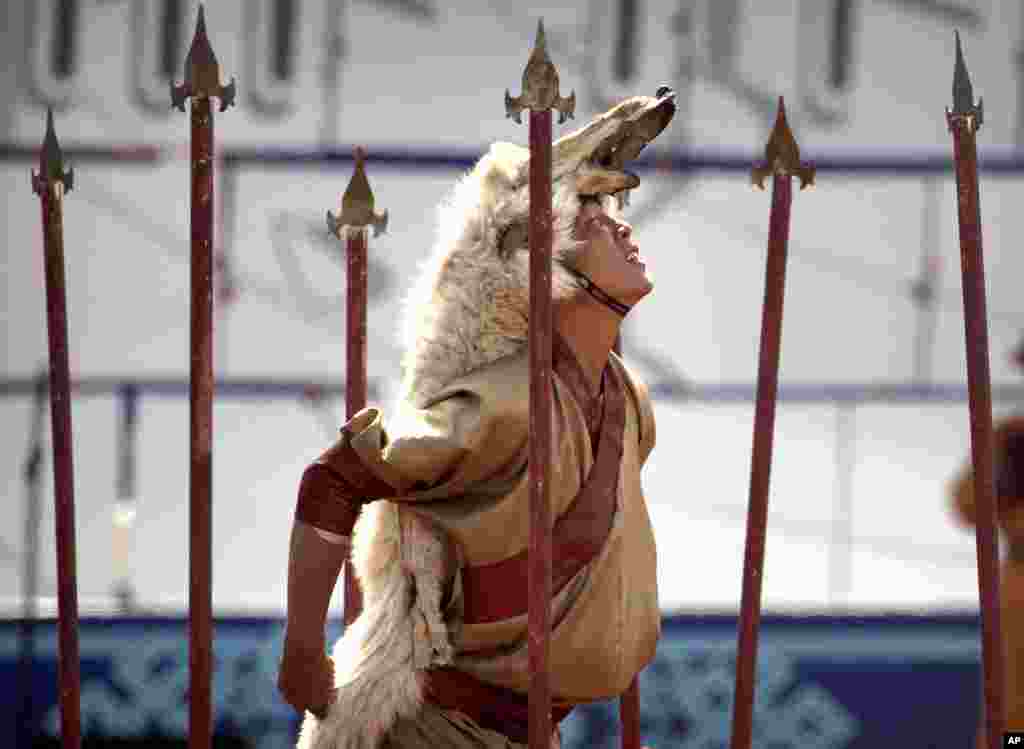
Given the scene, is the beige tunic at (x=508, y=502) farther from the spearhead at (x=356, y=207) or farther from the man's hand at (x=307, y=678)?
the spearhead at (x=356, y=207)

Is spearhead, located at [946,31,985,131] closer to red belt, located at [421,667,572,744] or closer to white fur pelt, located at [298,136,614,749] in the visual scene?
white fur pelt, located at [298,136,614,749]

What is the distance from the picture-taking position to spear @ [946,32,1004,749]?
80.2 inches

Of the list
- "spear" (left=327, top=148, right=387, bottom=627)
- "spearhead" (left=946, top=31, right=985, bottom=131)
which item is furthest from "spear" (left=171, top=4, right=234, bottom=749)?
"spearhead" (left=946, top=31, right=985, bottom=131)

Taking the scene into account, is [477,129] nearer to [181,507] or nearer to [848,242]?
[848,242]

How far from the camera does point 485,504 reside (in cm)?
202

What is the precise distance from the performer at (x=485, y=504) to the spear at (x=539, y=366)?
0.09 m

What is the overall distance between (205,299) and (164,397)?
278 centimetres

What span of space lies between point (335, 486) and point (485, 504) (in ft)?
0.49

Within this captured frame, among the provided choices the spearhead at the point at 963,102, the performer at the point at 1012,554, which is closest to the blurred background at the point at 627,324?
the performer at the point at 1012,554

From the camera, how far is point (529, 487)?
192cm

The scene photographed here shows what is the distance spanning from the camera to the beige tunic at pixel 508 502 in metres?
1.99

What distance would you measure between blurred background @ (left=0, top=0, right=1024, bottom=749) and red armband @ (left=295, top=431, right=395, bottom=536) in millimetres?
1705

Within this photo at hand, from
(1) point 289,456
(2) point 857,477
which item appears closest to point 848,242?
(2) point 857,477

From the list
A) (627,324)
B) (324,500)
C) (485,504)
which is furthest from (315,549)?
(627,324)
